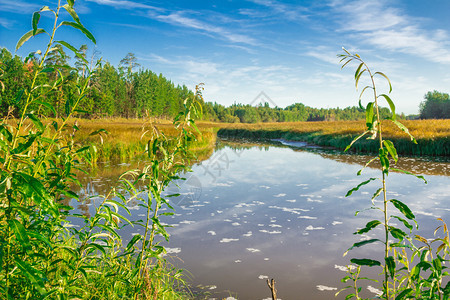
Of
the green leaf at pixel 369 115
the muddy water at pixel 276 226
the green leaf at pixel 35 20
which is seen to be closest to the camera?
the green leaf at pixel 35 20

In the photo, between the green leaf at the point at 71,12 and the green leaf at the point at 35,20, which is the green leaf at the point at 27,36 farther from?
the green leaf at the point at 71,12

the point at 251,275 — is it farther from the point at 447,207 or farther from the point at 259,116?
the point at 259,116

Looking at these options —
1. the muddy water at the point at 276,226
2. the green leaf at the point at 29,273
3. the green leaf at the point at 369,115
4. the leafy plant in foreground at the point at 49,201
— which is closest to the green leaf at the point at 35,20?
the leafy plant in foreground at the point at 49,201

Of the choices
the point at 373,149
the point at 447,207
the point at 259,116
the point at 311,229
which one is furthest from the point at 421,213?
the point at 259,116

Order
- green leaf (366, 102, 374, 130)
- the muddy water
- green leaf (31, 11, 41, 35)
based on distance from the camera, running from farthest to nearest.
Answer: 1. the muddy water
2. green leaf (366, 102, 374, 130)
3. green leaf (31, 11, 41, 35)

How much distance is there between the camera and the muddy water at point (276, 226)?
419 cm

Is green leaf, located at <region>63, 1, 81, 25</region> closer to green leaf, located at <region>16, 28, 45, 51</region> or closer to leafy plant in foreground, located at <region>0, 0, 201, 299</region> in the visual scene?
leafy plant in foreground, located at <region>0, 0, 201, 299</region>

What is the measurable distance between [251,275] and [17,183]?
136 inches

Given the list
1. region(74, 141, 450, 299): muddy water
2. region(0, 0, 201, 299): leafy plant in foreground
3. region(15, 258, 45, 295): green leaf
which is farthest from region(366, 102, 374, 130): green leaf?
region(74, 141, 450, 299): muddy water

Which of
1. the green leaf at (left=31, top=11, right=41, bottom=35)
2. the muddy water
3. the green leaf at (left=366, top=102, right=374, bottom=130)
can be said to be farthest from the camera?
the muddy water

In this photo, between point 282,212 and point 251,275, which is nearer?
point 251,275

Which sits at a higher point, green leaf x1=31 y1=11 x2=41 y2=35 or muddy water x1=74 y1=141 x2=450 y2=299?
green leaf x1=31 y1=11 x2=41 y2=35

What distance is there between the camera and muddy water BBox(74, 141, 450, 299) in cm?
419

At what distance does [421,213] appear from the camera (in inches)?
277
